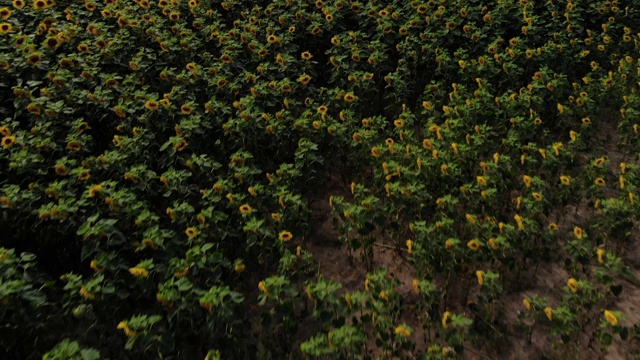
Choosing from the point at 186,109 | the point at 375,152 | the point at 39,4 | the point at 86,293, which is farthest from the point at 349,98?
the point at 39,4

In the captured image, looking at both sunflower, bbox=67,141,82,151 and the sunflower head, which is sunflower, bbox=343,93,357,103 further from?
sunflower, bbox=67,141,82,151

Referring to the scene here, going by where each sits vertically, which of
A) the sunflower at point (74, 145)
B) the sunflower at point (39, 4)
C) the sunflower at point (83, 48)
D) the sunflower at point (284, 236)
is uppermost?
the sunflower at point (39, 4)

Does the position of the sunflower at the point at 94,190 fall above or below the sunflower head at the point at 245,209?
above

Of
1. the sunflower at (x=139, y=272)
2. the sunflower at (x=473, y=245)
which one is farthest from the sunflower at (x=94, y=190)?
the sunflower at (x=473, y=245)

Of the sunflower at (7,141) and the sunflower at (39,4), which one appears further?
the sunflower at (39,4)

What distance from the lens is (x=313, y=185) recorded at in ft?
13.7

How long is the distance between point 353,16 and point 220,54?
1.57 metres

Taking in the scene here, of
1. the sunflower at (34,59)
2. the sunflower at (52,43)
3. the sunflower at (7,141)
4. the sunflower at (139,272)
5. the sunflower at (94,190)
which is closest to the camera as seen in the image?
the sunflower at (139,272)

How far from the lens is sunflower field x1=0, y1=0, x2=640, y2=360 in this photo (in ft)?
9.79

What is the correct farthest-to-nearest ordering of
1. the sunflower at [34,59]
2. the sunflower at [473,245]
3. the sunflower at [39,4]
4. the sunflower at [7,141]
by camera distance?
the sunflower at [39,4] < the sunflower at [34,59] < the sunflower at [7,141] < the sunflower at [473,245]

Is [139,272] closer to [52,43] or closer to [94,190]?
[94,190]

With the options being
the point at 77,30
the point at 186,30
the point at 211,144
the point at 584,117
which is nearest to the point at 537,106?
the point at 584,117

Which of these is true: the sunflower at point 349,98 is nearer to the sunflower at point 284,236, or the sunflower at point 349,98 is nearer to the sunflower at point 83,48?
the sunflower at point 284,236

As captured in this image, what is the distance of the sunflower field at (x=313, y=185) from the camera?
298 centimetres
